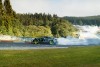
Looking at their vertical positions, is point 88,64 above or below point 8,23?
below

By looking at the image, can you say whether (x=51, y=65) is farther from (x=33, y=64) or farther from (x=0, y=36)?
(x=0, y=36)

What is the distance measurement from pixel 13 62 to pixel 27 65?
3253mm

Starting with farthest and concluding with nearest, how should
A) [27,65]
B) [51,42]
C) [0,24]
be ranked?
1. [0,24]
2. [51,42]
3. [27,65]

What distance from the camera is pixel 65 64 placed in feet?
157

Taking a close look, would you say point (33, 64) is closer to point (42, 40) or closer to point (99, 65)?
point (99, 65)

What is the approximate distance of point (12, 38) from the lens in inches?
7844

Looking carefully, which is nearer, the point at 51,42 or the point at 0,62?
the point at 0,62

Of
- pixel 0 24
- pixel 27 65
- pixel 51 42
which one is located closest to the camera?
pixel 27 65

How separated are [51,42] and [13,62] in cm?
10658

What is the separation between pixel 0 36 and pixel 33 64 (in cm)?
14797

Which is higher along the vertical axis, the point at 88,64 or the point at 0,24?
the point at 0,24

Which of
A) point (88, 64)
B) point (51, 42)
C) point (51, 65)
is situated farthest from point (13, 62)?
point (51, 42)

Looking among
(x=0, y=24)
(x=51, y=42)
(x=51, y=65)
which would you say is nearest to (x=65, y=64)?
(x=51, y=65)

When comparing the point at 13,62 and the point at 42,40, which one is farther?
the point at 42,40
